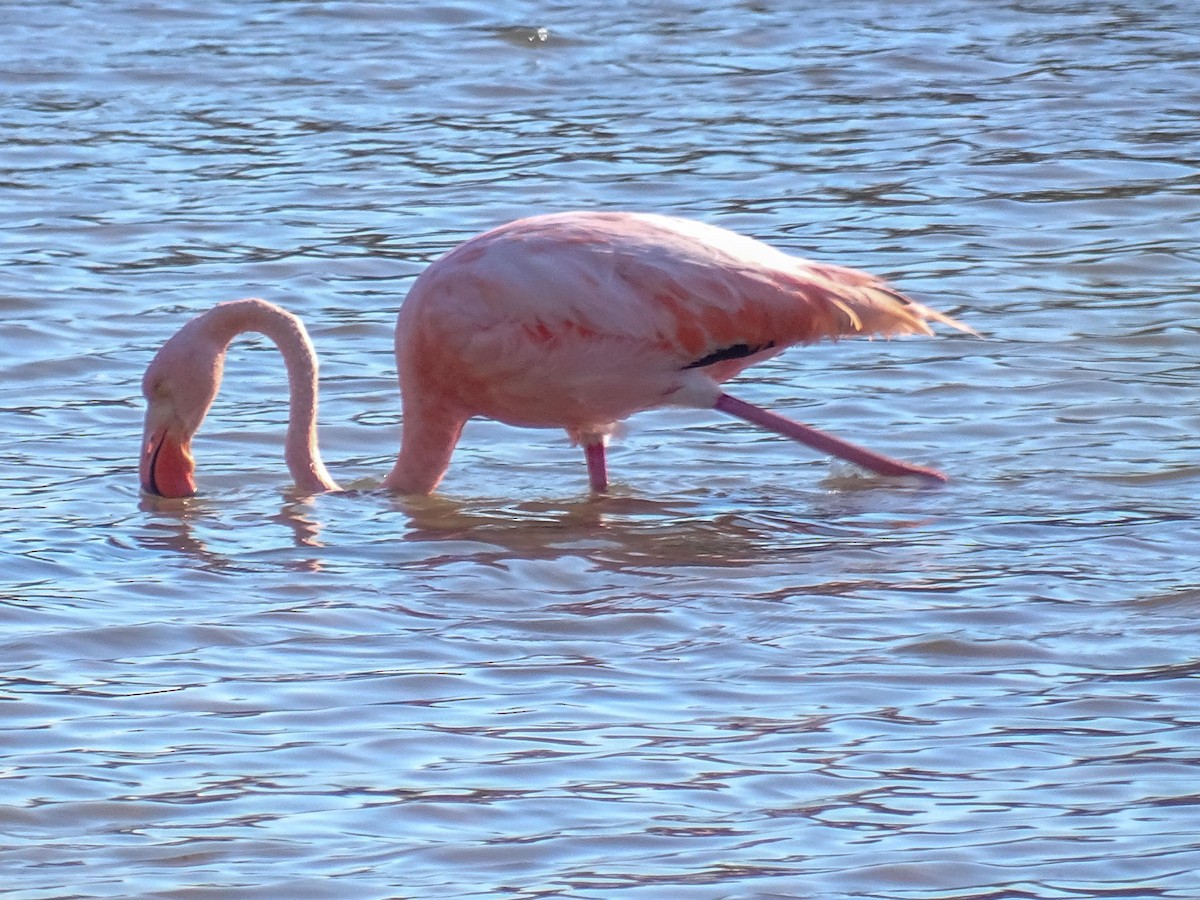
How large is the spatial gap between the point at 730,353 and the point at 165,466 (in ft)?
6.33

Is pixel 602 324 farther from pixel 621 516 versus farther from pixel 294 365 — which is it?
pixel 294 365

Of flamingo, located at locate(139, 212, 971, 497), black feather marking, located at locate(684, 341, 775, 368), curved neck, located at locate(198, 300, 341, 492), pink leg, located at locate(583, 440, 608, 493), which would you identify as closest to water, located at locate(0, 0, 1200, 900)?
pink leg, located at locate(583, 440, 608, 493)

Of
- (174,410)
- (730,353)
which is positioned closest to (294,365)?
(174,410)

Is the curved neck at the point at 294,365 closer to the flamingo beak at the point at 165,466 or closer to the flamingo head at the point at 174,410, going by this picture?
the flamingo head at the point at 174,410

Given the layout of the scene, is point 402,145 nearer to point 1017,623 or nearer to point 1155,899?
point 1017,623

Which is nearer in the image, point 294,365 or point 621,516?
point 621,516

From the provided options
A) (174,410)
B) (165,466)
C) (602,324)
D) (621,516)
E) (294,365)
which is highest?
(602,324)

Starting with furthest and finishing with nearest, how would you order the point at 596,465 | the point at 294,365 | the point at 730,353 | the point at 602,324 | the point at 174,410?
the point at 294,365
the point at 174,410
the point at 596,465
the point at 730,353
the point at 602,324

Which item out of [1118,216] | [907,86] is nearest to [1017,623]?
[1118,216]

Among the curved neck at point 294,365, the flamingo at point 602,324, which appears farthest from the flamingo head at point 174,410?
the flamingo at point 602,324

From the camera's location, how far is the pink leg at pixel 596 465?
7598 mm

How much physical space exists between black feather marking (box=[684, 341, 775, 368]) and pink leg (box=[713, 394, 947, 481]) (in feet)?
0.45

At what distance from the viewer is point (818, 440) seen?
24.0 feet

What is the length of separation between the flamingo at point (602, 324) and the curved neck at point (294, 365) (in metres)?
0.02
